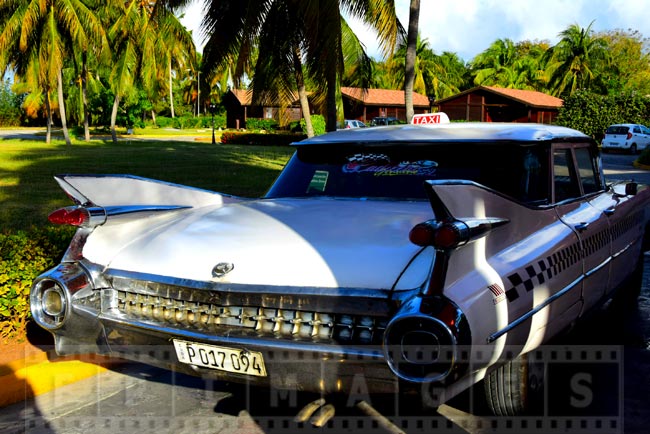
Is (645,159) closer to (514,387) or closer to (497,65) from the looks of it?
(514,387)

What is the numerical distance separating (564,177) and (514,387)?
1687mm

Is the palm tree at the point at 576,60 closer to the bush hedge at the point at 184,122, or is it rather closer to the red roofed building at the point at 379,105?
the red roofed building at the point at 379,105

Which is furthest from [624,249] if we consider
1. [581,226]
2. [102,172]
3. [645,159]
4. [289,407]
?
[645,159]

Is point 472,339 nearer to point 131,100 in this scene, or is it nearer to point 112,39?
point 112,39

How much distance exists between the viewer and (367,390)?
290 cm

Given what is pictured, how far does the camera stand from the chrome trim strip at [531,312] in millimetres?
2990

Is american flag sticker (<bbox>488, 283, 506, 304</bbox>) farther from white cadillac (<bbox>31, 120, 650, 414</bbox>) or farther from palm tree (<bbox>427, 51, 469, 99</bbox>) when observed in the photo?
palm tree (<bbox>427, 51, 469, 99</bbox>)

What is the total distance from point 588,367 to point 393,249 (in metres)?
2.46

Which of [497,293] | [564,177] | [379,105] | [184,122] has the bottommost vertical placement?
[497,293]

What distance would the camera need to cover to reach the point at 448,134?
15.0ft

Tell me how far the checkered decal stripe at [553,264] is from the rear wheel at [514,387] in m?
0.40

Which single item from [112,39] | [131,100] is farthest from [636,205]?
[131,100]

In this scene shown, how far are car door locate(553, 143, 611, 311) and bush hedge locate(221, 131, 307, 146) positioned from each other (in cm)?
3902

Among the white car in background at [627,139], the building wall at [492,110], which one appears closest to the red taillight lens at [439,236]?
the white car in background at [627,139]
